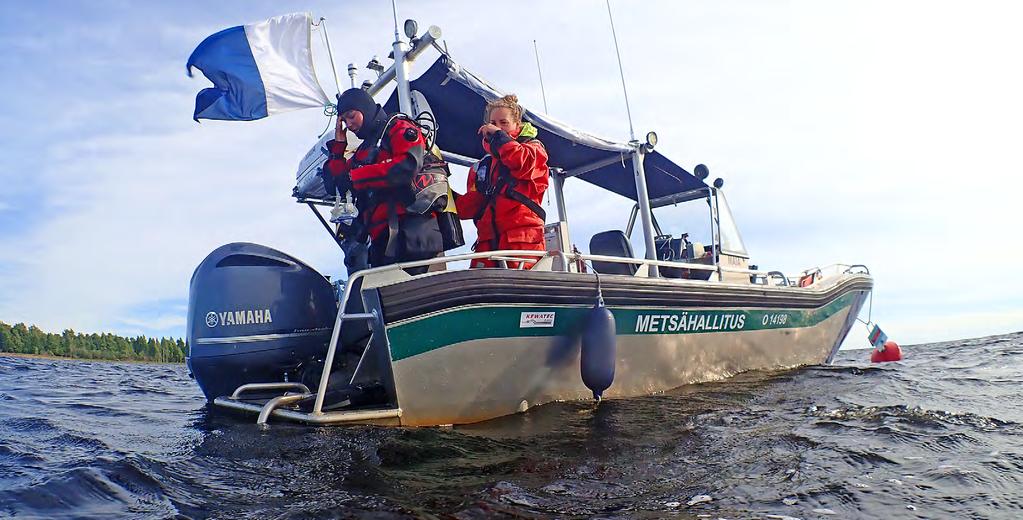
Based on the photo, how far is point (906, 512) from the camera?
216 centimetres

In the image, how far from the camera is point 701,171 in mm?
7004

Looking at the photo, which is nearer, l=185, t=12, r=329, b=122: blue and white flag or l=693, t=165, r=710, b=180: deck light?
l=185, t=12, r=329, b=122: blue and white flag

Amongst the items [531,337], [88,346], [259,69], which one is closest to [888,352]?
[531,337]

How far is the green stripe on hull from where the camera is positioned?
356 cm

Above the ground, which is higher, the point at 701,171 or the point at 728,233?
the point at 701,171

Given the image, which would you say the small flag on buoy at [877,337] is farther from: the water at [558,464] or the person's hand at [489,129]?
the person's hand at [489,129]

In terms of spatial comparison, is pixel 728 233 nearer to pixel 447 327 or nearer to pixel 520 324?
pixel 520 324

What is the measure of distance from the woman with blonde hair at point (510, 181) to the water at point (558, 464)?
4.33 feet

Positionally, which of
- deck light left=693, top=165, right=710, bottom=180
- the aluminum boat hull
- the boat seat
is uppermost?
deck light left=693, top=165, right=710, bottom=180

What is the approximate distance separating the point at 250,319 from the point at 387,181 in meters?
1.32

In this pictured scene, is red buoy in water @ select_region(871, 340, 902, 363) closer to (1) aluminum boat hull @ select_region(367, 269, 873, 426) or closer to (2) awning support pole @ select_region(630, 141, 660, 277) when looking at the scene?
(1) aluminum boat hull @ select_region(367, 269, 873, 426)

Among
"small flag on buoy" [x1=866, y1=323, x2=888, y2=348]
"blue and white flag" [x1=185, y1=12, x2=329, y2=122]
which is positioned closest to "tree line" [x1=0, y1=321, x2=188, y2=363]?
"blue and white flag" [x1=185, y1=12, x2=329, y2=122]

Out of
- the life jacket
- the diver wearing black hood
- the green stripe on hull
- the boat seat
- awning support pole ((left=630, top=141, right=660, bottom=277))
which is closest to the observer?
the green stripe on hull

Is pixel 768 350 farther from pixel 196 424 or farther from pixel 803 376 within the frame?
pixel 196 424
